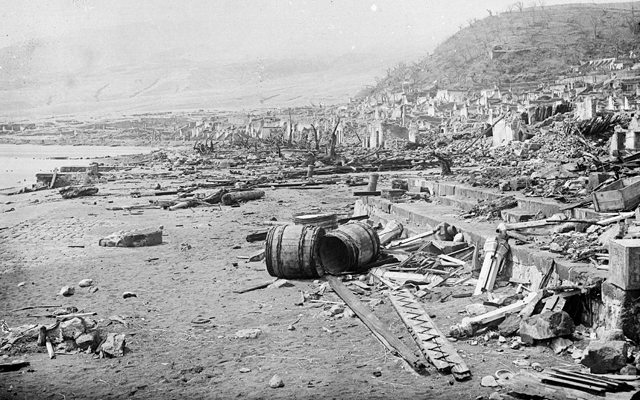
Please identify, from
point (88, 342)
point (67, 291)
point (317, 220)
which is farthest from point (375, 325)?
point (67, 291)

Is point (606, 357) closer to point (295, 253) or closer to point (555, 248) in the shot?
point (555, 248)

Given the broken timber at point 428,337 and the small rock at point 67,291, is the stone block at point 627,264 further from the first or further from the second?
the small rock at point 67,291

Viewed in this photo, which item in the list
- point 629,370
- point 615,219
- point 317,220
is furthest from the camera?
point 317,220

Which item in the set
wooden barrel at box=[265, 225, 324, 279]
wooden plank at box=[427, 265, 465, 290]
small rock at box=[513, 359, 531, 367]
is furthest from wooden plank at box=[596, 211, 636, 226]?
wooden barrel at box=[265, 225, 324, 279]

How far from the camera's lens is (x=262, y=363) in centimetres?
498

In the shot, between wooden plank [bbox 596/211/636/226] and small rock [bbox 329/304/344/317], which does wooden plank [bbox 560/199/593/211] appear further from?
small rock [bbox 329/304/344/317]

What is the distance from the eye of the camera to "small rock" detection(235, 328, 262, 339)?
18.5 feet

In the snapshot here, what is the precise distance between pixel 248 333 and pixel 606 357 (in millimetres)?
3042

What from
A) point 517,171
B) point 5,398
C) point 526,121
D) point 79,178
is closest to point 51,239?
point 5,398

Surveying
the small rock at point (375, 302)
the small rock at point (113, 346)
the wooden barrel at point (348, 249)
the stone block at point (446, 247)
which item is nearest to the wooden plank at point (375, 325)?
the small rock at point (375, 302)

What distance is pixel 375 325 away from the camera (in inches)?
223

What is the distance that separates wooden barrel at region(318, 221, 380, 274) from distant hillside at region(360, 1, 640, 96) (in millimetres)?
64242

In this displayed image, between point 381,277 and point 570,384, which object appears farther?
point 381,277

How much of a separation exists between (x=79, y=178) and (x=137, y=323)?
62.0 feet
